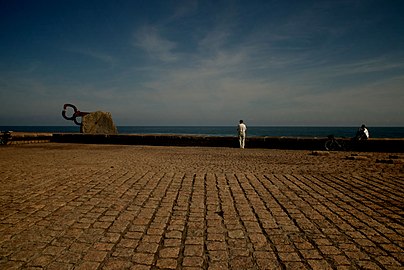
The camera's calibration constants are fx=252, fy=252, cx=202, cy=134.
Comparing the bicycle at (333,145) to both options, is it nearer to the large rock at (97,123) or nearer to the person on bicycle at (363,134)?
the person on bicycle at (363,134)

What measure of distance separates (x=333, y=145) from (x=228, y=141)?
5.77m

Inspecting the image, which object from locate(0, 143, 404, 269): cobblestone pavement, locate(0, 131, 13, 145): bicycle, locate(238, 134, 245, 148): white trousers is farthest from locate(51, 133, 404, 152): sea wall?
locate(0, 143, 404, 269): cobblestone pavement

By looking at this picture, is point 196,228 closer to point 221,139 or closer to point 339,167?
point 339,167

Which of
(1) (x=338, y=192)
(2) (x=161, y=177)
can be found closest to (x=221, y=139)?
(2) (x=161, y=177)

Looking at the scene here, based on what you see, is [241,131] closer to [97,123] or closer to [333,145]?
[333,145]

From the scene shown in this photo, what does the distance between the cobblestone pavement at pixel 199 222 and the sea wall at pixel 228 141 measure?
25.3 ft

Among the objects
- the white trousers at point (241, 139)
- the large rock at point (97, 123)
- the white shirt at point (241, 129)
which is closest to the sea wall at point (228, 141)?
the white trousers at point (241, 139)

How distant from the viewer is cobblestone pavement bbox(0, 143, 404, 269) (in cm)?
258

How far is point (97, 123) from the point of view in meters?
20.4

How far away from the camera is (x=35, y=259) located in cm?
253

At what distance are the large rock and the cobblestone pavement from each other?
14.2 m

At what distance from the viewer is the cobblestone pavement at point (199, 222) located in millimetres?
2582

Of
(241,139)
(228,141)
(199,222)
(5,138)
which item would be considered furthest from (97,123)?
(199,222)

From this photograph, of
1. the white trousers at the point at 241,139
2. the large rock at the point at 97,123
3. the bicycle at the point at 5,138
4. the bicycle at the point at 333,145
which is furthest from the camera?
the large rock at the point at 97,123
